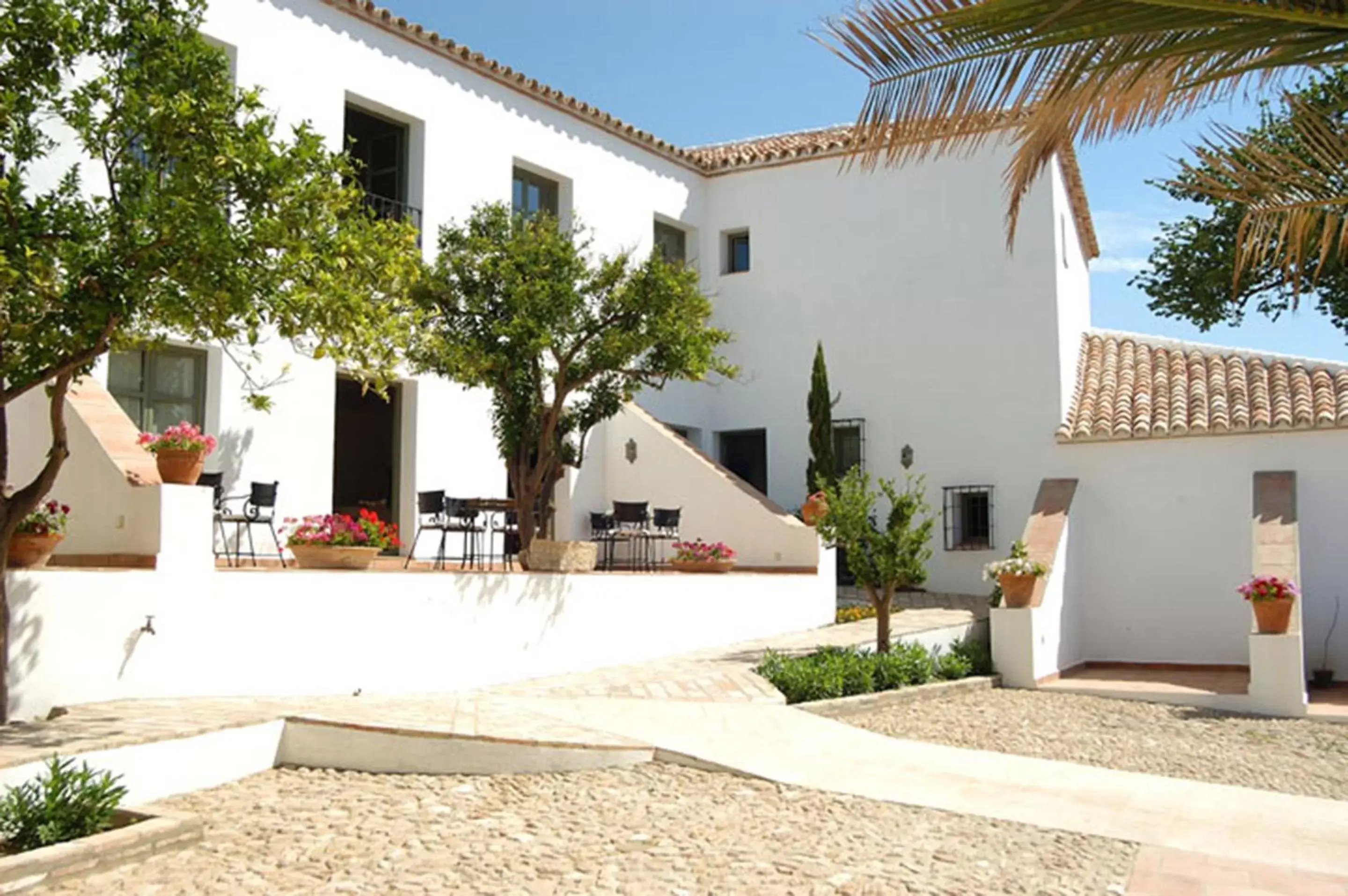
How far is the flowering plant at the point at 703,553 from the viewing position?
49.4 feet

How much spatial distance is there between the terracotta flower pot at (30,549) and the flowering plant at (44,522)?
0.07 ft

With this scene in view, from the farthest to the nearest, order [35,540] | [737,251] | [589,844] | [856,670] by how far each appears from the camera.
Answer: [737,251], [856,670], [35,540], [589,844]

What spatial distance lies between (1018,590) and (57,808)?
428 inches

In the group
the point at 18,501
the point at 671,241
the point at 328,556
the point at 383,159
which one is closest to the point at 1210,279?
the point at 671,241

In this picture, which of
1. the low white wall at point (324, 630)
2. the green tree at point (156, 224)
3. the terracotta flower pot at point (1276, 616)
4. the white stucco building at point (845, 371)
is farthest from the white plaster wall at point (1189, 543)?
the green tree at point (156, 224)

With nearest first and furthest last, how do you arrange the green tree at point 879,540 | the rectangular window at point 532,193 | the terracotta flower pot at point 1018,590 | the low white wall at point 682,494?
the green tree at point 879,540 < the terracotta flower pot at point 1018,590 < the low white wall at point 682,494 < the rectangular window at point 532,193

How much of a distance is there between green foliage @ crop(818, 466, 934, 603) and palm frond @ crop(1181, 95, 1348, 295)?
7686mm

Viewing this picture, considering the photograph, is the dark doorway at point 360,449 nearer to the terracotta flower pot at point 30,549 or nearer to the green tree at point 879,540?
the green tree at point 879,540

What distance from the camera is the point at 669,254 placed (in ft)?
67.6

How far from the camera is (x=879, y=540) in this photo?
12648 millimetres

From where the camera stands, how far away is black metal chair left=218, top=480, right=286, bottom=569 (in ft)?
36.7

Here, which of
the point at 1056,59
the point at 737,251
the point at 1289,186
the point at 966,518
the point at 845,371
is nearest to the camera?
the point at 1056,59

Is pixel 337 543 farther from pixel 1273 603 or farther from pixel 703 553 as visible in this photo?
pixel 1273 603

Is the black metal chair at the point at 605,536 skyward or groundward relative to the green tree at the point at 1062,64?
groundward
